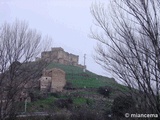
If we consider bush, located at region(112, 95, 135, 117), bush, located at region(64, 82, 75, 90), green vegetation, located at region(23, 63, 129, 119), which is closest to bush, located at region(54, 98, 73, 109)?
green vegetation, located at region(23, 63, 129, 119)

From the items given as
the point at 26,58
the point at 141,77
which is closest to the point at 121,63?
the point at 141,77

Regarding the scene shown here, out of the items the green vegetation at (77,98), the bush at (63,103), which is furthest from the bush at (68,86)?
the bush at (63,103)

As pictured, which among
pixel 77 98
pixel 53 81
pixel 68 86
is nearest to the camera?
pixel 77 98

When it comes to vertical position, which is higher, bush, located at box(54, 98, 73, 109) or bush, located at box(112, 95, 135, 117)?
bush, located at box(112, 95, 135, 117)

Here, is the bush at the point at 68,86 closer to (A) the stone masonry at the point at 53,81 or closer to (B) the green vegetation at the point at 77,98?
(B) the green vegetation at the point at 77,98

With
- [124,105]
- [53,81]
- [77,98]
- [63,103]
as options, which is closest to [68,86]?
[53,81]

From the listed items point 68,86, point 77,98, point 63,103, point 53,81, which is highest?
point 53,81

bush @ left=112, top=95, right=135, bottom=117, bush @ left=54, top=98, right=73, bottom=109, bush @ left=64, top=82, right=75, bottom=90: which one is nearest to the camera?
bush @ left=112, top=95, right=135, bottom=117

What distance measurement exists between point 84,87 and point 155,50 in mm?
37599

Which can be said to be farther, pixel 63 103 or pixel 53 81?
pixel 53 81

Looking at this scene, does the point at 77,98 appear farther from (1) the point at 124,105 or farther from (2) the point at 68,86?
(1) the point at 124,105

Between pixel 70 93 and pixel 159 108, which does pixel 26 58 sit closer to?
pixel 159 108

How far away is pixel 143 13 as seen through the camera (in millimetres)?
5410

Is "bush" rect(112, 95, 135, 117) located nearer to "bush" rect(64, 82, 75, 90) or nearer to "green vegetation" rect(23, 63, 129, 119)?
"green vegetation" rect(23, 63, 129, 119)
